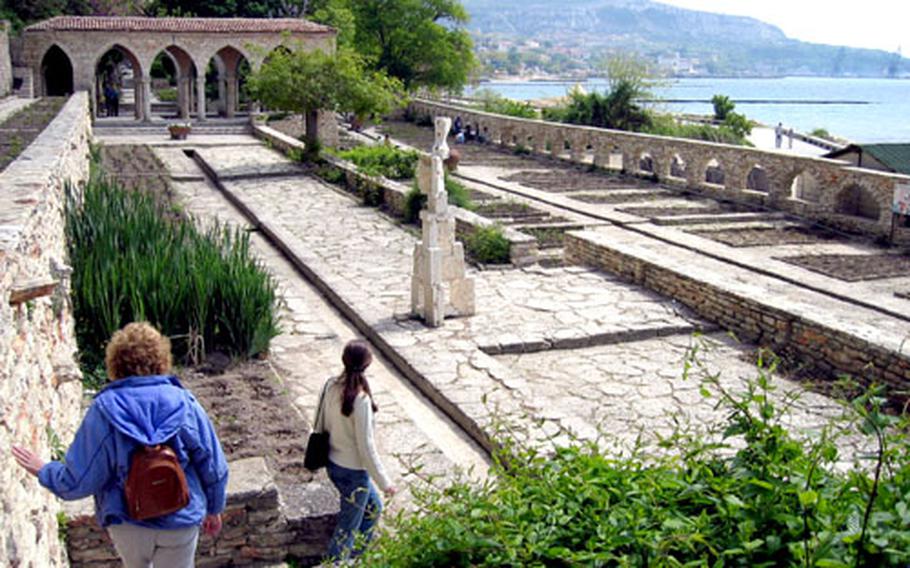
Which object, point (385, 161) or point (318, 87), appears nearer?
point (385, 161)

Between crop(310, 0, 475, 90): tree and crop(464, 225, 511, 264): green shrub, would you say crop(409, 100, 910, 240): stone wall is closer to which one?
crop(464, 225, 511, 264): green shrub

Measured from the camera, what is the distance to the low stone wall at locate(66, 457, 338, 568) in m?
4.71

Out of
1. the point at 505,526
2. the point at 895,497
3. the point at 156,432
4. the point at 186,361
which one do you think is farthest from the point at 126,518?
the point at 186,361

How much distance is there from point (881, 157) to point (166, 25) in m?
25.1

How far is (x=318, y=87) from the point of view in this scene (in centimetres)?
1972

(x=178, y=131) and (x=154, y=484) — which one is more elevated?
(x=154, y=484)

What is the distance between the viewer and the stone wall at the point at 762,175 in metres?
14.9

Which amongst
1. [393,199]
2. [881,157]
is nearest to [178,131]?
[393,199]

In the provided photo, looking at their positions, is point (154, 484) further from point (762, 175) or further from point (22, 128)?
point (762, 175)

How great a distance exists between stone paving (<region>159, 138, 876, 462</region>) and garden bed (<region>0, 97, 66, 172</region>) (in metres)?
3.31

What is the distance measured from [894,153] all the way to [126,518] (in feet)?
52.8

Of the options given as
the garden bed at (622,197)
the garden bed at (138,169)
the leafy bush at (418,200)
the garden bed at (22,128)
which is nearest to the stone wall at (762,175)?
the garden bed at (622,197)

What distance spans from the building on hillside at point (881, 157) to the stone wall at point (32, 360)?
13816 mm

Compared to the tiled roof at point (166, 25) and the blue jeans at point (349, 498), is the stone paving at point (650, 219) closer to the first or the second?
the blue jeans at point (349, 498)
